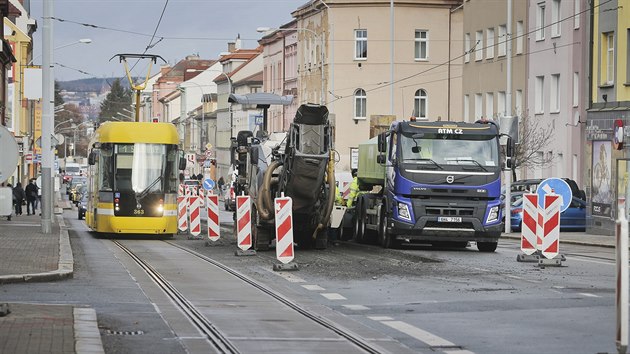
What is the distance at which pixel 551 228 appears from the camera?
2378cm

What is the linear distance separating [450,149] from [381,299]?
11.9 meters

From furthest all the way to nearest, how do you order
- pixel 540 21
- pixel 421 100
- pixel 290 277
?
pixel 421 100, pixel 540 21, pixel 290 277

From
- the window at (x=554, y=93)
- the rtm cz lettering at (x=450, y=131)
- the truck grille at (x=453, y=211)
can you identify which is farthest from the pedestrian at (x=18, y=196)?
the truck grille at (x=453, y=211)

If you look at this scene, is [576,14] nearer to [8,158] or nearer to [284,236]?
[284,236]

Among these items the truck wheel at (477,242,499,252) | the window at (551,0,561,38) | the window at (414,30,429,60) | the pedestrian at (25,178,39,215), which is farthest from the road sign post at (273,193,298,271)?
the window at (414,30,429,60)

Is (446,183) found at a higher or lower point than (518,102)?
lower

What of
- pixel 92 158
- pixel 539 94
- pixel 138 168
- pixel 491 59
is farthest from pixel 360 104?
pixel 138 168

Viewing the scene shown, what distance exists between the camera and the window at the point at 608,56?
43.1 m

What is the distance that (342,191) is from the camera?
134 feet

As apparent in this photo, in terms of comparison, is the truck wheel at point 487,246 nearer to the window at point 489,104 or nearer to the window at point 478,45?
the window at point 489,104

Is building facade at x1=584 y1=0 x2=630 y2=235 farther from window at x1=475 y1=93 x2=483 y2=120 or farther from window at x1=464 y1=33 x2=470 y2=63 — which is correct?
window at x1=464 y1=33 x2=470 y2=63

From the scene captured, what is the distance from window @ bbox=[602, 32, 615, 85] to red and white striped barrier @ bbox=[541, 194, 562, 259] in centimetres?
1981

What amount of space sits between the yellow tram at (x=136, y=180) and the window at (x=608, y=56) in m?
13.9

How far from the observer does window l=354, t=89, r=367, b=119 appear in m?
86.1
